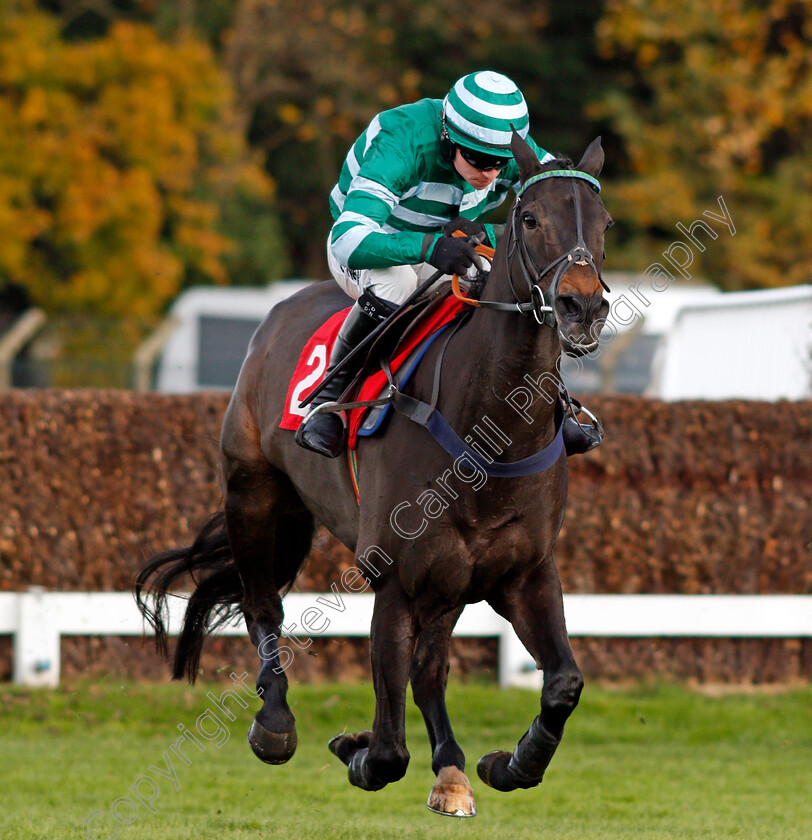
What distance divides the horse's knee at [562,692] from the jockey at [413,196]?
1.08 meters

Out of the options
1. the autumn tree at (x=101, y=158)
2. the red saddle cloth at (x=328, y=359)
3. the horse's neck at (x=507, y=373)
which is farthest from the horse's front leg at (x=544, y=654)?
the autumn tree at (x=101, y=158)

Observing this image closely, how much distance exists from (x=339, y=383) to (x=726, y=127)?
1794 centimetres

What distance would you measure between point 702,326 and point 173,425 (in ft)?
15.4

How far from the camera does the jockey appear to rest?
4.18 meters

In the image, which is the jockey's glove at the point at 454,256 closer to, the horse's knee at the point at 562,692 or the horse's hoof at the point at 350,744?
the horse's knee at the point at 562,692

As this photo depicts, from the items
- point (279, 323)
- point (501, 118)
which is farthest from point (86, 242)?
point (501, 118)

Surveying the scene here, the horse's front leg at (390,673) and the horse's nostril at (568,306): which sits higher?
the horse's nostril at (568,306)

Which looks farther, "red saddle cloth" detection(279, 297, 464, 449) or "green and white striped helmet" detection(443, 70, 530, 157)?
"red saddle cloth" detection(279, 297, 464, 449)

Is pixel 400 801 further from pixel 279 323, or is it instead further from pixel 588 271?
pixel 588 271

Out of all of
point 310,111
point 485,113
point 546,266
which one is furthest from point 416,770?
point 310,111

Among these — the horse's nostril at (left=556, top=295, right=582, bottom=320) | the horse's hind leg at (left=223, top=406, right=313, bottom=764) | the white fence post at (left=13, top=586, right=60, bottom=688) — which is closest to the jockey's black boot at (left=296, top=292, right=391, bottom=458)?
the horse's hind leg at (left=223, top=406, right=313, bottom=764)

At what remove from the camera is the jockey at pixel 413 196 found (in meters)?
4.18

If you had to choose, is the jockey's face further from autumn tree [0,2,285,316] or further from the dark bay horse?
autumn tree [0,2,285,316]

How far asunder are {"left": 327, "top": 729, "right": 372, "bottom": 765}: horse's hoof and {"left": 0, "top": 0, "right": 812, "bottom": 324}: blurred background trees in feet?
52.1
